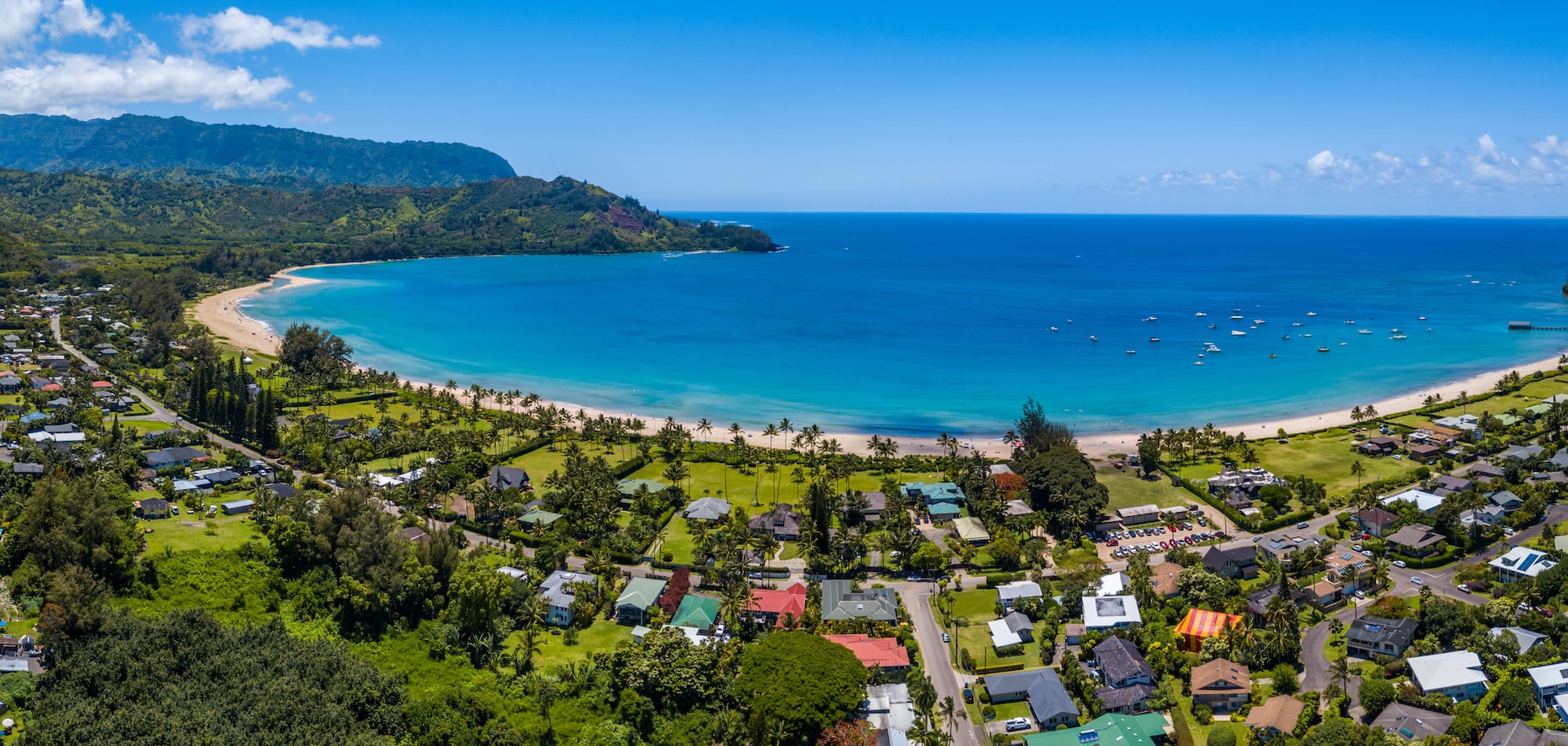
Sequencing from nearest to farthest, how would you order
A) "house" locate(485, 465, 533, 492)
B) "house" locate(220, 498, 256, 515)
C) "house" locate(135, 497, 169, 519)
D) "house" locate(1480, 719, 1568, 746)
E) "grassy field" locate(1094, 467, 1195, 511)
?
1. "house" locate(1480, 719, 1568, 746)
2. "house" locate(135, 497, 169, 519)
3. "house" locate(220, 498, 256, 515)
4. "grassy field" locate(1094, 467, 1195, 511)
5. "house" locate(485, 465, 533, 492)

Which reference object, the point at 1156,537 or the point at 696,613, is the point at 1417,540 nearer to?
the point at 1156,537

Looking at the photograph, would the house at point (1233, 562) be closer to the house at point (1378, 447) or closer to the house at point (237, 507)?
the house at point (1378, 447)

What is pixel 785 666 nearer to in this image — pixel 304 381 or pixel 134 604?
pixel 134 604

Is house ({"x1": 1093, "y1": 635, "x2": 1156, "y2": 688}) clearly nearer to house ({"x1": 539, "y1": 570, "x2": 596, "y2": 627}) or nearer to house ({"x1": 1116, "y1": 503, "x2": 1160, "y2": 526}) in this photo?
house ({"x1": 1116, "y1": 503, "x2": 1160, "y2": 526})

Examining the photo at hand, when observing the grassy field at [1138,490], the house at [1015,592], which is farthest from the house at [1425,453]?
the house at [1015,592]

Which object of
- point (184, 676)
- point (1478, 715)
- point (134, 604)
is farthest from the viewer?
point (134, 604)

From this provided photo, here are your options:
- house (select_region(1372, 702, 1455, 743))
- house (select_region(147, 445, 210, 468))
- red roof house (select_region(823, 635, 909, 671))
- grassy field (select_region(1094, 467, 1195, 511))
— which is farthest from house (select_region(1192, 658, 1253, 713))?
house (select_region(147, 445, 210, 468))

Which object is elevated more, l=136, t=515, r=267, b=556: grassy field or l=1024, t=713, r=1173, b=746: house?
l=1024, t=713, r=1173, b=746: house

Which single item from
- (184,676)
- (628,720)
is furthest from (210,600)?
(628,720)
